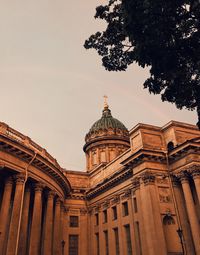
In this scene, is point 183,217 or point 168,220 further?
point 168,220

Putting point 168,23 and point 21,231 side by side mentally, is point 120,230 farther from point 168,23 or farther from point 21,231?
point 168,23

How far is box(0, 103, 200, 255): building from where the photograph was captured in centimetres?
2206

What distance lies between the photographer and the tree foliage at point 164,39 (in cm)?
1155

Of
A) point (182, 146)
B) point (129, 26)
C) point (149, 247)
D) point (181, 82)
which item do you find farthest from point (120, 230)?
point (129, 26)

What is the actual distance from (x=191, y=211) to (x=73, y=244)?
789 inches

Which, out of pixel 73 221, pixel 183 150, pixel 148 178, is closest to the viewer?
pixel 183 150

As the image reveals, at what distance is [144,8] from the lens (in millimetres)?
11500

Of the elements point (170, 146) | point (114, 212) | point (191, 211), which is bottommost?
point (191, 211)

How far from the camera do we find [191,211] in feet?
78.3

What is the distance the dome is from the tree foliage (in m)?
38.7

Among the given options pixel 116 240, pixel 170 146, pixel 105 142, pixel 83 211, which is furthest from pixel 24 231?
pixel 105 142

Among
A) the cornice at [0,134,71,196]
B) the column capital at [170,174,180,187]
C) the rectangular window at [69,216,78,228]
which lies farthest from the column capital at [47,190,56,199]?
the column capital at [170,174,180,187]

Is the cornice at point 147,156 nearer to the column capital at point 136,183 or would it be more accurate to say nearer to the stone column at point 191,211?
the column capital at point 136,183

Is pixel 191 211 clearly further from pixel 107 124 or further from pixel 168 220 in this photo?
pixel 107 124
